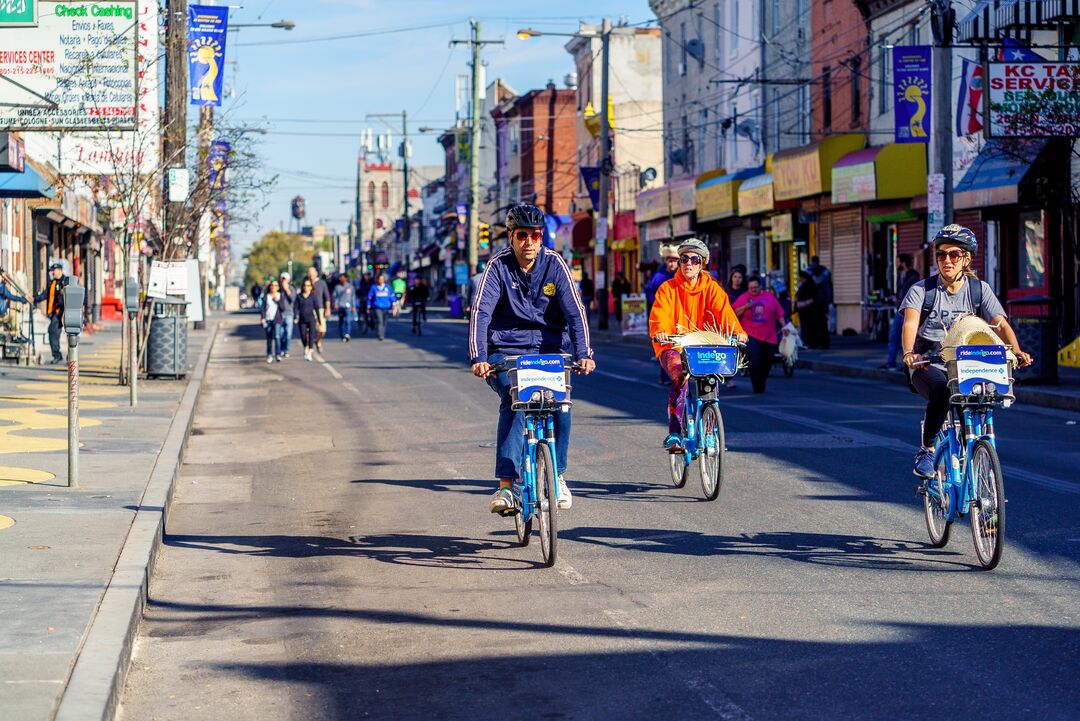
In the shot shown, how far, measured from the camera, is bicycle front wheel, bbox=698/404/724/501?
11172mm

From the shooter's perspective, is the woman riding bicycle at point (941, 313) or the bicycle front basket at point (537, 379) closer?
the bicycle front basket at point (537, 379)

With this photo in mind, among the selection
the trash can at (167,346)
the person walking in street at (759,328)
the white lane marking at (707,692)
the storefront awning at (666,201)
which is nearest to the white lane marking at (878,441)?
the person walking in street at (759,328)

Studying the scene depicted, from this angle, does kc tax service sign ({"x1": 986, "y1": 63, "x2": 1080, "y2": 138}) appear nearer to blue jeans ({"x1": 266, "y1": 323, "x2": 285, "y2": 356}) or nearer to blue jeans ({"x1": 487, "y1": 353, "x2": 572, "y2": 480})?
blue jeans ({"x1": 266, "y1": 323, "x2": 285, "y2": 356})

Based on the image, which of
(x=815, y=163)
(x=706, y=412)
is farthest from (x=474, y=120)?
(x=706, y=412)

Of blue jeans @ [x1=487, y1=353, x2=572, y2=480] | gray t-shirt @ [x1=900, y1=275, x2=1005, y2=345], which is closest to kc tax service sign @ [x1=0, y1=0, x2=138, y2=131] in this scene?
blue jeans @ [x1=487, y1=353, x2=572, y2=480]

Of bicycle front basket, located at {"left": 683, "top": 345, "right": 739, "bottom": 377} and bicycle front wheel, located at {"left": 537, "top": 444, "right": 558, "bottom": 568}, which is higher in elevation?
bicycle front basket, located at {"left": 683, "top": 345, "right": 739, "bottom": 377}

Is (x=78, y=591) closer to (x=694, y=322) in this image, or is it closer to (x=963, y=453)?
(x=963, y=453)

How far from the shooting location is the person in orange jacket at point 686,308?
38.4ft

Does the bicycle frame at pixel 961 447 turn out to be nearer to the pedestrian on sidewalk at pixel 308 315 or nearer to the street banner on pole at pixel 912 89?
the street banner on pole at pixel 912 89

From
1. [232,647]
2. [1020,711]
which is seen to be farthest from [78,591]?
[1020,711]

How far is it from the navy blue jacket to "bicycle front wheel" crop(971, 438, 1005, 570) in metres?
2.20

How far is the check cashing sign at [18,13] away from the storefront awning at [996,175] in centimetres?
1553

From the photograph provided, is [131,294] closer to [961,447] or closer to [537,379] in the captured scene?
[537,379]

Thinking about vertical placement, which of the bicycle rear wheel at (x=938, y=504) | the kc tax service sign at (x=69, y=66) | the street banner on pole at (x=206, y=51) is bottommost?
the bicycle rear wheel at (x=938, y=504)
